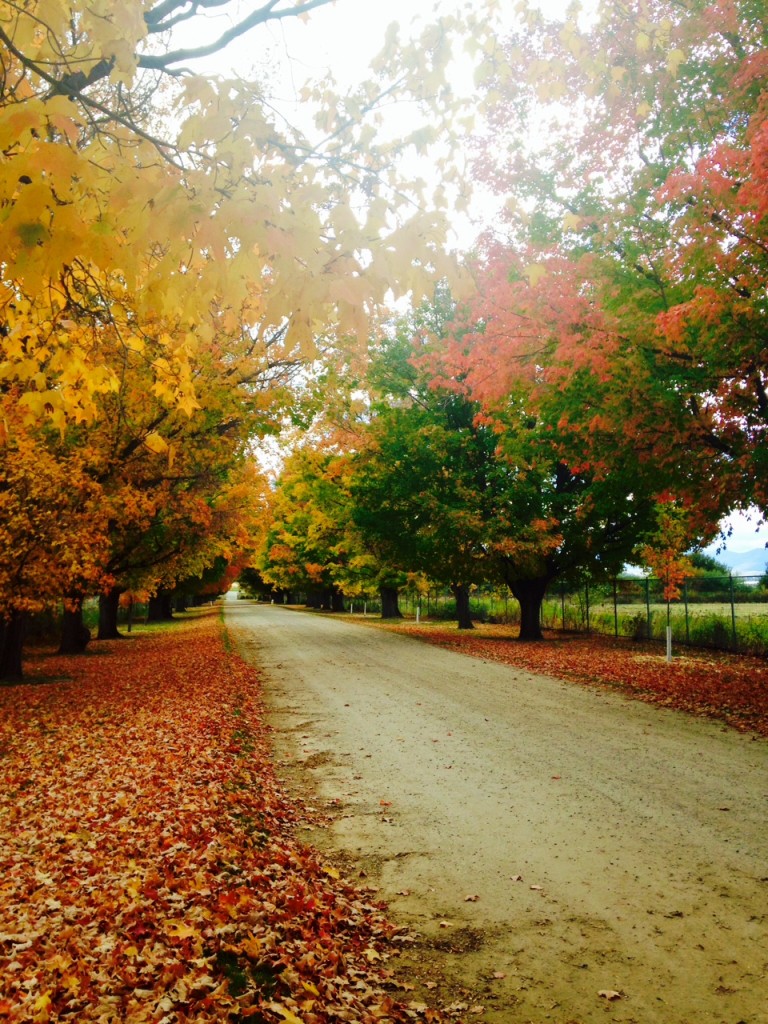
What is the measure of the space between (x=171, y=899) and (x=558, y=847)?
9.09ft

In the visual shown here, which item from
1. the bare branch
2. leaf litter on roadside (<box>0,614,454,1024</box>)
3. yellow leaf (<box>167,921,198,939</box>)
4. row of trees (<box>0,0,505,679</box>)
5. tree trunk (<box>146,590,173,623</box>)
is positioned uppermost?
the bare branch

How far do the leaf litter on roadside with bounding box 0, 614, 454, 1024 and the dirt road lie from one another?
0.40 meters

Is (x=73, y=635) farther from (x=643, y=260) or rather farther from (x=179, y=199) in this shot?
(x=179, y=199)

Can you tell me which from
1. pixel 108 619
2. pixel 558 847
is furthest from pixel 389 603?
pixel 558 847

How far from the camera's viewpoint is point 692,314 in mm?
8422

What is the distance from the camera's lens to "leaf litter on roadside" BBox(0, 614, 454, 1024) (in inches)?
125

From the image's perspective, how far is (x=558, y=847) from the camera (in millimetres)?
5160

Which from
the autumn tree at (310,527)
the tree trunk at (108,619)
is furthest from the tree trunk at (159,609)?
the tree trunk at (108,619)

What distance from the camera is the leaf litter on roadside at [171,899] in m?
3.19

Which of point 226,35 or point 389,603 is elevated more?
point 226,35

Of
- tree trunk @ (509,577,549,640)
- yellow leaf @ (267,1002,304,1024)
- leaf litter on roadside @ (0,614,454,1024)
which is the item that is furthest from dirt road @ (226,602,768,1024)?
tree trunk @ (509,577,549,640)

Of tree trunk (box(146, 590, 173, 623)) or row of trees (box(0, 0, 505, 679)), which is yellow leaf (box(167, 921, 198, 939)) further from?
tree trunk (box(146, 590, 173, 623))

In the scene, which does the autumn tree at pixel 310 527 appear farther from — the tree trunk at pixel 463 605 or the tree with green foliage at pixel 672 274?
the tree with green foliage at pixel 672 274

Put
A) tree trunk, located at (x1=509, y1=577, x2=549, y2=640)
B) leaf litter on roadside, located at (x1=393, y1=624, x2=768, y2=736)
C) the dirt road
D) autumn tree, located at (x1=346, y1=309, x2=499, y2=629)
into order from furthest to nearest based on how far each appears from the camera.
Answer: tree trunk, located at (x1=509, y1=577, x2=549, y2=640), autumn tree, located at (x1=346, y1=309, x2=499, y2=629), leaf litter on roadside, located at (x1=393, y1=624, x2=768, y2=736), the dirt road
